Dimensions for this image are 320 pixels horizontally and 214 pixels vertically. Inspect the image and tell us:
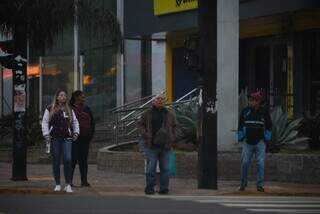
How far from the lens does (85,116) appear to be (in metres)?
17.0

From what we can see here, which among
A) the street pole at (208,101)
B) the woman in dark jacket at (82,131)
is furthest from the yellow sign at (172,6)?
the woman in dark jacket at (82,131)

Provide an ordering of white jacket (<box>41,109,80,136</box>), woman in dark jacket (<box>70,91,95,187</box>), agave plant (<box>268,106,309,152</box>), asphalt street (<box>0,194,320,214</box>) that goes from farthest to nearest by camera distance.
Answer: agave plant (<box>268,106,309,152</box>) < woman in dark jacket (<box>70,91,95,187</box>) < white jacket (<box>41,109,80,136</box>) < asphalt street (<box>0,194,320,214</box>)

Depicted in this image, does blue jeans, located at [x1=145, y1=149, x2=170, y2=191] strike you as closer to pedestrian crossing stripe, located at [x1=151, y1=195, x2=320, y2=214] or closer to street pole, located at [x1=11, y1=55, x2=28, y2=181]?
pedestrian crossing stripe, located at [x1=151, y1=195, x2=320, y2=214]

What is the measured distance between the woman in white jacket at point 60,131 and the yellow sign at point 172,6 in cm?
1254

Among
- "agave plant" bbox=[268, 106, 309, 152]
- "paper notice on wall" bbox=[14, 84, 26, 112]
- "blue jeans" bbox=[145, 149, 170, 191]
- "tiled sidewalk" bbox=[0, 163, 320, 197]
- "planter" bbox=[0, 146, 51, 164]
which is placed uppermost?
"paper notice on wall" bbox=[14, 84, 26, 112]

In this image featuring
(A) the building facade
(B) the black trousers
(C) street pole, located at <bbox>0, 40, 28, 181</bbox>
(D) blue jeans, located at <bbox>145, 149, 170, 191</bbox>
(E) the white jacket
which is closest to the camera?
(D) blue jeans, located at <bbox>145, 149, 170, 191</bbox>

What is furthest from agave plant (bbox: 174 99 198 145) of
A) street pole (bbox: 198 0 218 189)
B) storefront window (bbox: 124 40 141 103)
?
storefront window (bbox: 124 40 141 103)

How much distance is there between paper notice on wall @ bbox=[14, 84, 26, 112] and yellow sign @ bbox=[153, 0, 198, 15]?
1093cm

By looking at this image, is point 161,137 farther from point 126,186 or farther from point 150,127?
point 126,186

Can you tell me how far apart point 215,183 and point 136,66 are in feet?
56.1

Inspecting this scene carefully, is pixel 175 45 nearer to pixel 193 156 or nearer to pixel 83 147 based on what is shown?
pixel 193 156

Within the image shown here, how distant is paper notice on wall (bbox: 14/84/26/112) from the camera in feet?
59.3

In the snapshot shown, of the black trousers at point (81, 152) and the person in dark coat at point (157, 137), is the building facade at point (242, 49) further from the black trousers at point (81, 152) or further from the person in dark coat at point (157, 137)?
the person in dark coat at point (157, 137)

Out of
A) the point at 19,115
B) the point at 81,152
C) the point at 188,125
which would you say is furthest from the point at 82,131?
the point at 188,125
